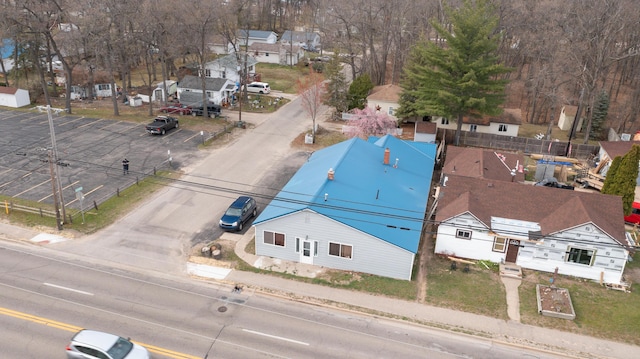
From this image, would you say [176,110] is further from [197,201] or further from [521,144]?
[521,144]

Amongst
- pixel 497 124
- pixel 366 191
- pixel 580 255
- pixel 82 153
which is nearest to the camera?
pixel 580 255

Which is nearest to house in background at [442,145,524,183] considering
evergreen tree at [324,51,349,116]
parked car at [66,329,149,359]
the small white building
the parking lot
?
evergreen tree at [324,51,349,116]

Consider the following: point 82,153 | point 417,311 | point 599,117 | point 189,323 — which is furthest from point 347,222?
point 599,117

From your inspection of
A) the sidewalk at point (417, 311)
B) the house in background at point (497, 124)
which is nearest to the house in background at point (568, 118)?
the house in background at point (497, 124)

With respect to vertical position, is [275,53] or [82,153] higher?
[275,53]

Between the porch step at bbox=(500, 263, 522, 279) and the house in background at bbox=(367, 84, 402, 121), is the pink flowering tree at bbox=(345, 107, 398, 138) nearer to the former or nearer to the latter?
the house in background at bbox=(367, 84, 402, 121)

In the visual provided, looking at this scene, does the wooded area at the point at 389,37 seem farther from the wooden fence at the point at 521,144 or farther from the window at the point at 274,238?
the window at the point at 274,238
